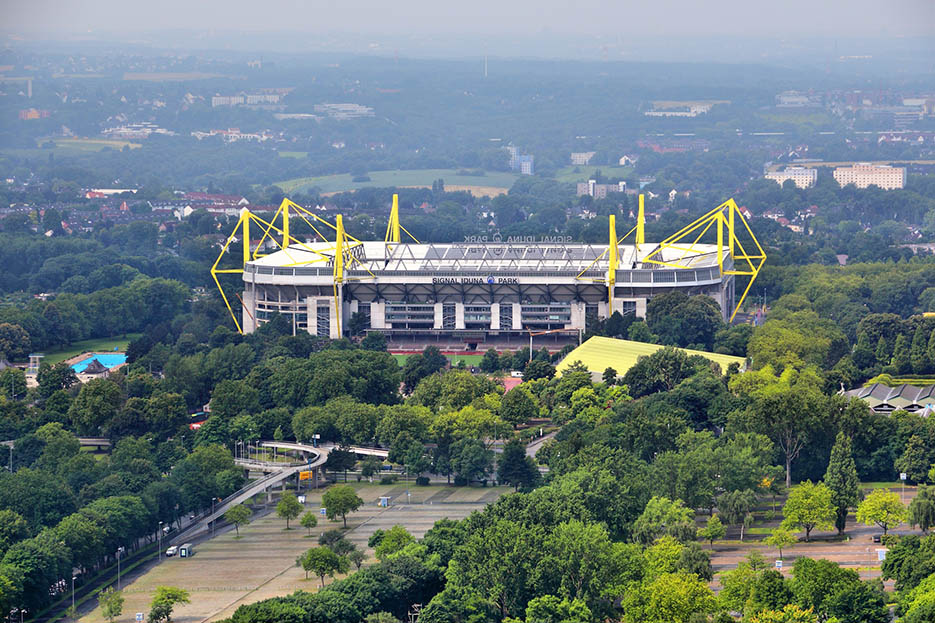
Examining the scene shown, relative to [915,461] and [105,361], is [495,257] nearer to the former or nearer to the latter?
[105,361]

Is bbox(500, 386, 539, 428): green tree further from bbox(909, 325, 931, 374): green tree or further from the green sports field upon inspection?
bbox(909, 325, 931, 374): green tree

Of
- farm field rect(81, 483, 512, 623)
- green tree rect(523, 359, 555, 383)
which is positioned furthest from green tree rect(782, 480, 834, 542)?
green tree rect(523, 359, 555, 383)

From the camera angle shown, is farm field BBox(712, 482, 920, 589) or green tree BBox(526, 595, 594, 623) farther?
farm field BBox(712, 482, 920, 589)

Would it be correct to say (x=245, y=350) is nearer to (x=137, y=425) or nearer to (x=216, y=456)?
(x=137, y=425)

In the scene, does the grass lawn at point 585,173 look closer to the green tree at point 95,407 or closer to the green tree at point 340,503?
the green tree at point 95,407

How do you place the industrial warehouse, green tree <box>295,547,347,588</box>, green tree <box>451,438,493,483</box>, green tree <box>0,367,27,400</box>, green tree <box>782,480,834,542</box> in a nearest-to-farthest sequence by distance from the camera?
green tree <box>295,547,347,588</box> < green tree <box>782,480,834,542</box> < green tree <box>451,438,493,483</box> < green tree <box>0,367,27,400</box> < the industrial warehouse

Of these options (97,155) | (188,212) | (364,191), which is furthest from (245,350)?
(97,155)

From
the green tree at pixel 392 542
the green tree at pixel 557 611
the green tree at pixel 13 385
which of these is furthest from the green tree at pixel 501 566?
the green tree at pixel 13 385
